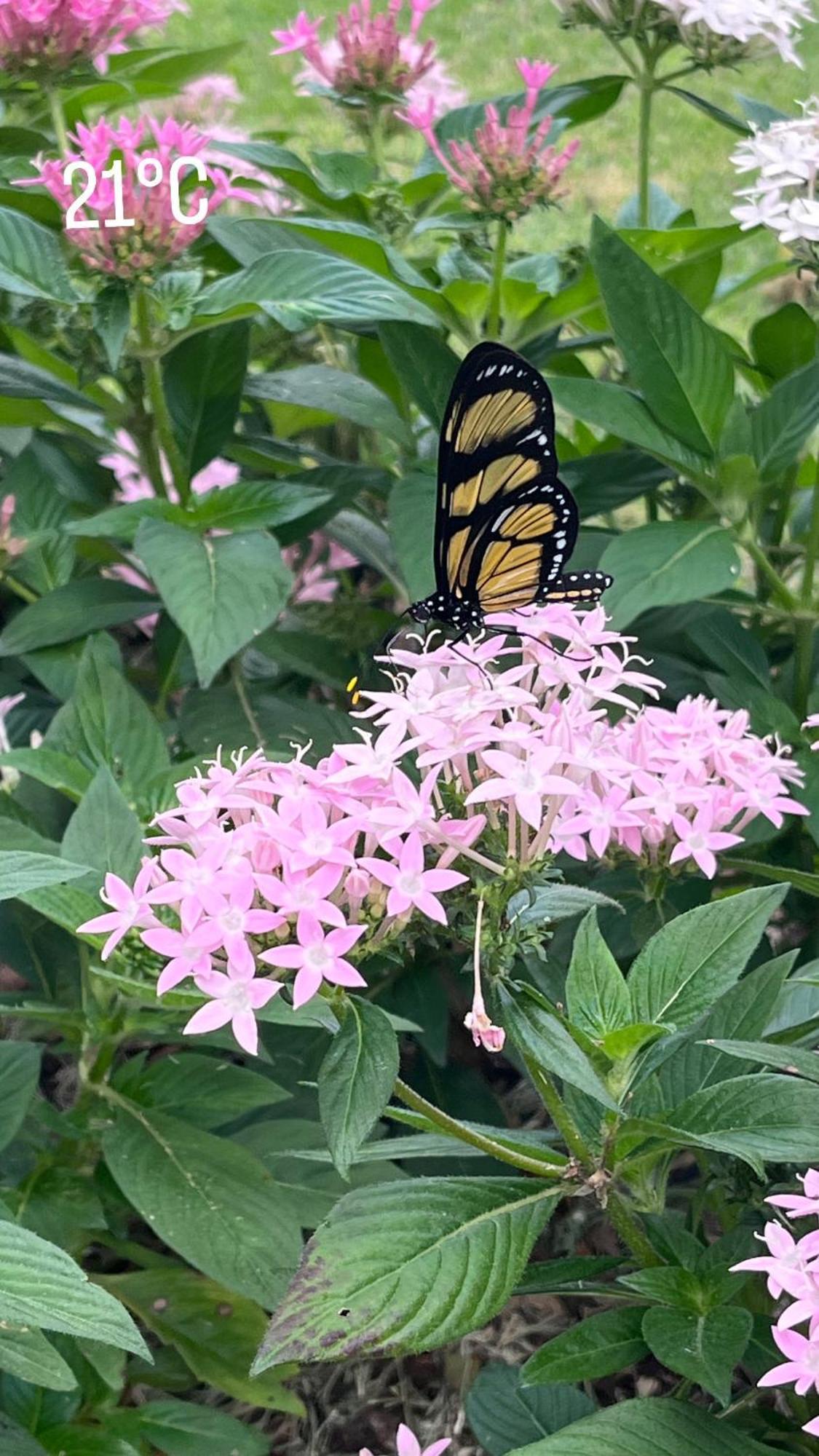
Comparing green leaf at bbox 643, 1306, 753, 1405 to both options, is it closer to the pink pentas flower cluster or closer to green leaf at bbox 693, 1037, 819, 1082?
A: green leaf at bbox 693, 1037, 819, 1082

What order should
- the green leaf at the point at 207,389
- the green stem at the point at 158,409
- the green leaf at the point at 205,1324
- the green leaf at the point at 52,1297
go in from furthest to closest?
1. the green leaf at the point at 207,389
2. the green stem at the point at 158,409
3. the green leaf at the point at 205,1324
4. the green leaf at the point at 52,1297

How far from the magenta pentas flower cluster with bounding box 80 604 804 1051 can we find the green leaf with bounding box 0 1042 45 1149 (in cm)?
34

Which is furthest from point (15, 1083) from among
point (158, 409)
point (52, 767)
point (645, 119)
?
point (645, 119)

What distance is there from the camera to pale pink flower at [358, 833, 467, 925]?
757 millimetres

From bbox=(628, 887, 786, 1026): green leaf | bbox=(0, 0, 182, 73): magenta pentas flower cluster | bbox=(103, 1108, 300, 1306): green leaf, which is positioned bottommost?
bbox=(103, 1108, 300, 1306): green leaf

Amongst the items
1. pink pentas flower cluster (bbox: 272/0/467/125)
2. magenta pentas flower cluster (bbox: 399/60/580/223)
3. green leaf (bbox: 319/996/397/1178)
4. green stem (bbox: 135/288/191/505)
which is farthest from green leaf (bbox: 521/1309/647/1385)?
pink pentas flower cluster (bbox: 272/0/467/125)

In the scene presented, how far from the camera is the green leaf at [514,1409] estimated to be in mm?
1024

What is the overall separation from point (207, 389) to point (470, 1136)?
38.2 inches

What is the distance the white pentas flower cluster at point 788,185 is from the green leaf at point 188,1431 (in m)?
1.16

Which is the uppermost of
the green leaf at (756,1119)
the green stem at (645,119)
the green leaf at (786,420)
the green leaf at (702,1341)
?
the green stem at (645,119)

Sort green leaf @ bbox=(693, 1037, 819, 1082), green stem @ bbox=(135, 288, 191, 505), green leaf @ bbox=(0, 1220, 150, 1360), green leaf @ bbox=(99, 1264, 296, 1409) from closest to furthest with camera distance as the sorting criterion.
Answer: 1. green leaf @ bbox=(0, 1220, 150, 1360)
2. green leaf @ bbox=(693, 1037, 819, 1082)
3. green leaf @ bbox=(99, 1264, 296, 1409)
4. green stem @ bbox=(135, 288, 191, 505)

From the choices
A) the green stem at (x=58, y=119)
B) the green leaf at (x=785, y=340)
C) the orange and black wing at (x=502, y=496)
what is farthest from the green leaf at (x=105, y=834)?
the green leaf at (x=785, y=340)

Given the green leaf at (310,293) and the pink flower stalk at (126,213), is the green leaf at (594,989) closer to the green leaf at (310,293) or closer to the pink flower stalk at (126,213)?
the green leaf at (310,293)

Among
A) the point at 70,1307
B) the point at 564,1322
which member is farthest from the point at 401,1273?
the point at 564,1322
